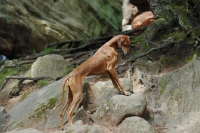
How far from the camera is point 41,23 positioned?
16641 millimetres

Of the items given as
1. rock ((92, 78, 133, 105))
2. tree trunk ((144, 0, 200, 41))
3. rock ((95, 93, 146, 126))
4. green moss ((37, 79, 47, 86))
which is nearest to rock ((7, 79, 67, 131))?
rock ((92, 78, 133, 105))

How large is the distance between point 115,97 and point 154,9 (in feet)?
22.0

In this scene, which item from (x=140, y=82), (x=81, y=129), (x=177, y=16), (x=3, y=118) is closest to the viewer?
(x=81, y=129)

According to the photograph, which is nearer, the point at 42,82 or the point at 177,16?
the point at 42,82

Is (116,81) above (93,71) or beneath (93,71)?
→ beneath

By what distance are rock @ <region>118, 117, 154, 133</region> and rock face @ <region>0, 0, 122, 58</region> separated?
1017cm

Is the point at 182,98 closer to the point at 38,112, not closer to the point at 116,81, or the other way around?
the point at 116,81

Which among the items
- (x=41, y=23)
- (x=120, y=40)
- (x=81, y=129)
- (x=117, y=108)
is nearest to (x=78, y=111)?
(x=117, y=108)

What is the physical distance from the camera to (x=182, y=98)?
7.39m

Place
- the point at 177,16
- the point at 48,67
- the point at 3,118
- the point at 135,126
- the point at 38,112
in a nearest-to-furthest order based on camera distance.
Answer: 1. the point at 135,126
2. the point at 38,112
3. the point at 3,118
4. the point at 48,67
5. the point at 177,16

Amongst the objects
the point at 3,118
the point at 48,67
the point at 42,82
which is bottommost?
the point at 3,118

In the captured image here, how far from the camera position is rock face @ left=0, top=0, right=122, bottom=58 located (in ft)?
49.8

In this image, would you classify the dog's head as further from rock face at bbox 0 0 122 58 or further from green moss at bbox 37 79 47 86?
rock face at bbox 0 0 122 58

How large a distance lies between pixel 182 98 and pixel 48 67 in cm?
494
